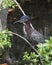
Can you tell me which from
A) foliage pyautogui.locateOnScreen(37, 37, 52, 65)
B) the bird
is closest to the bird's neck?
the bird

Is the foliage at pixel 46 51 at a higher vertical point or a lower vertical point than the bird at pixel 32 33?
higher

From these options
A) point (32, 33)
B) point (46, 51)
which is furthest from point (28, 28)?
point (46, 51)

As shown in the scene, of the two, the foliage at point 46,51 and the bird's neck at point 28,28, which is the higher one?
the foliage at point 46,51

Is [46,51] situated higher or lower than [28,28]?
higher

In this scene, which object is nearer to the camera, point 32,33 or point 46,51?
point 46,51

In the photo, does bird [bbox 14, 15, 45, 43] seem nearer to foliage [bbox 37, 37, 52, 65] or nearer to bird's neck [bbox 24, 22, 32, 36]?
bird's neck [bbox 24, 22, 32, 36]

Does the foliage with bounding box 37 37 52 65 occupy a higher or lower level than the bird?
higher

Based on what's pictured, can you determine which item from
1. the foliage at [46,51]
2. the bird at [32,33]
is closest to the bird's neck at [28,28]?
the bird at [32,33]

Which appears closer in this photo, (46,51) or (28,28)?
(46,51)

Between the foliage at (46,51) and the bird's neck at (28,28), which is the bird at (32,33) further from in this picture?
the foliage at (46,51)

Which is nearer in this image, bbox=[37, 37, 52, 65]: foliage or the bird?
bbox=[37, 37, 52, 65]: foliage

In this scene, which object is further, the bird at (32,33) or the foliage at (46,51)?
the bird at (32,33)

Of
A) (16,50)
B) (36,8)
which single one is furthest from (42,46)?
(36,8)

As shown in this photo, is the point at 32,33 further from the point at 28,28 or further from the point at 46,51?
the point at 46,51
